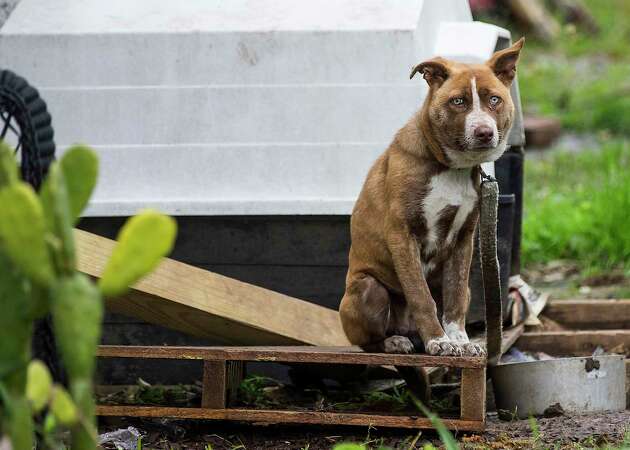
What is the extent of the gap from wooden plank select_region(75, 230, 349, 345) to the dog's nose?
3.50ft

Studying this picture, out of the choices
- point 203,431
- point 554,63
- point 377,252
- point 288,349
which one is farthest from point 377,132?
point 554,63

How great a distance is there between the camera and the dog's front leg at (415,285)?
→ 314cm

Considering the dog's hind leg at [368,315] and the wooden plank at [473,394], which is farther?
the dog's hind leg at [368,315]

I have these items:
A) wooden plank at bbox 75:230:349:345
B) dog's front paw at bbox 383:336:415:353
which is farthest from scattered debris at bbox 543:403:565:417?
wooden plank at bbox 75:230:349:345

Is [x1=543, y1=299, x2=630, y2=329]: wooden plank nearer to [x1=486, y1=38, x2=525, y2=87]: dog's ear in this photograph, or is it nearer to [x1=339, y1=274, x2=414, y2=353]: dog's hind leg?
[x1=339, y1=274, x2=414, y2=353]: dog's hind leg

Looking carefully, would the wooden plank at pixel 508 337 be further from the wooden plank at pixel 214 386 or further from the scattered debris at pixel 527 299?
the wooden plank at pixel 214 386

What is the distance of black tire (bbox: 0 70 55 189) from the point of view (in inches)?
115

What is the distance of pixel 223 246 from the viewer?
4023 millimetres

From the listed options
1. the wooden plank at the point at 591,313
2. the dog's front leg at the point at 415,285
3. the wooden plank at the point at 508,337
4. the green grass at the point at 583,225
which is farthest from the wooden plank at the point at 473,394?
the green grass at the point at 583,225

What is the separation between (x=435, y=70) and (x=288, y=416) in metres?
1.22

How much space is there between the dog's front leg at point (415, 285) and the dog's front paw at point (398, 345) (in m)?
0.07

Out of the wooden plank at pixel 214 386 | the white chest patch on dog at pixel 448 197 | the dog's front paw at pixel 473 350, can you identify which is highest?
the white chest patch on dog at pixel 448 197

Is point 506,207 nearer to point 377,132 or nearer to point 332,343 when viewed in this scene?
point 377,132

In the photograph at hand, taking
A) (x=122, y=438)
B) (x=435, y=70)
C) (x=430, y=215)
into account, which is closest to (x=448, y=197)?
(x=430, y=215)
